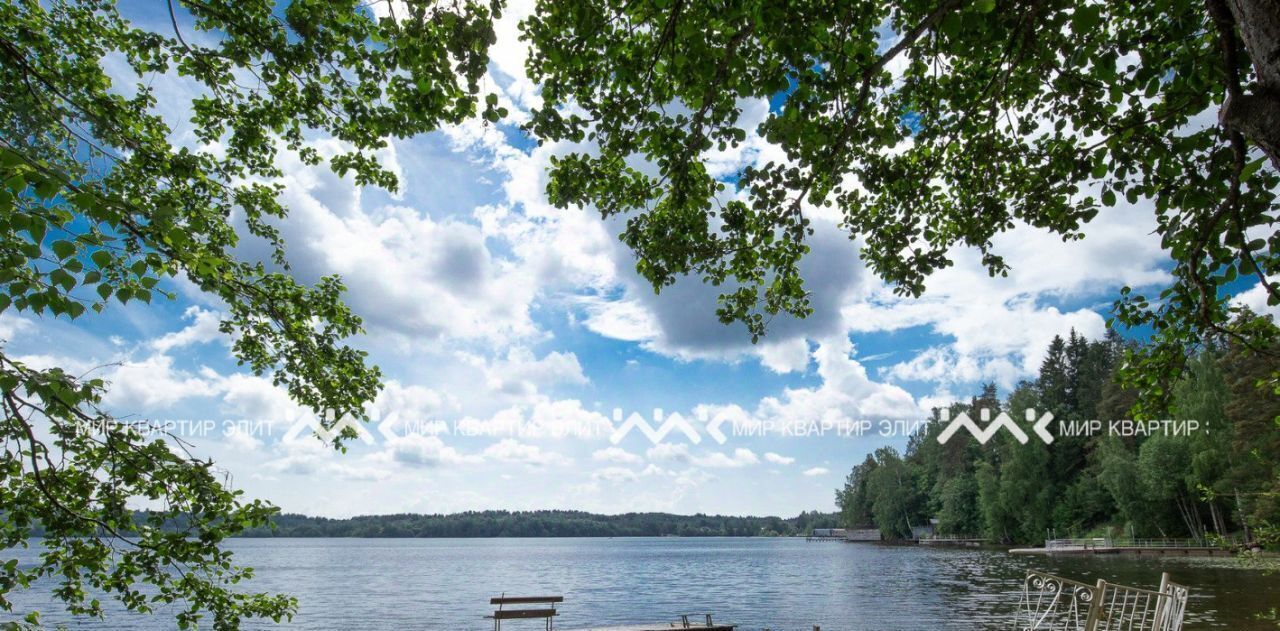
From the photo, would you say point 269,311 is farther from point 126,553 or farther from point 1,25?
point 1,25

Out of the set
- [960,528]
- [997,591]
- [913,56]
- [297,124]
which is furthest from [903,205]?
[960,528]

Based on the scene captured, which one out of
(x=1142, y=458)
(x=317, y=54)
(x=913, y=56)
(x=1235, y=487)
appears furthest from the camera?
(x=1142, y=458)

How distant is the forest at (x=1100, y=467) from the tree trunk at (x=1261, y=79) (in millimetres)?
4095

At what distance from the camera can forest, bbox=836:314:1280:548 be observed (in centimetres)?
3444

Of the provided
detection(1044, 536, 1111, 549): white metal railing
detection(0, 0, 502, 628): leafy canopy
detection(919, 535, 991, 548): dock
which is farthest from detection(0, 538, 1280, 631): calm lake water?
detection(919, 535, 991, 548): dock

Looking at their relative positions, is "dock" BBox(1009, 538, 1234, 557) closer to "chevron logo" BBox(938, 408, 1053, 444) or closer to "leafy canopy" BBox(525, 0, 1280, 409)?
"chevron logo" BBox(938, 408, 1053, 444)

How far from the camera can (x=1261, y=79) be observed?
316 cm

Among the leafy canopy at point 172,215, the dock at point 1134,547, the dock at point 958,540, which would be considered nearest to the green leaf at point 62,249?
the leafy canopy at point 172,215

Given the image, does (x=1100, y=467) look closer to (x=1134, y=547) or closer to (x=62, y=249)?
(x=1134, y=547)

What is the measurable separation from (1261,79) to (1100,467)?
65.3 m

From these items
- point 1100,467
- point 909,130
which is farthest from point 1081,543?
point 909,130

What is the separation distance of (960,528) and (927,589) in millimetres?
56034

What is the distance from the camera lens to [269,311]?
6555 millimetres

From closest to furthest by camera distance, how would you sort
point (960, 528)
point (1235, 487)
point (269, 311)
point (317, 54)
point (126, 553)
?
point (126, 553) < point (317, 54) < point (269, 311) < point (1235, 487) < point (960, 528)
